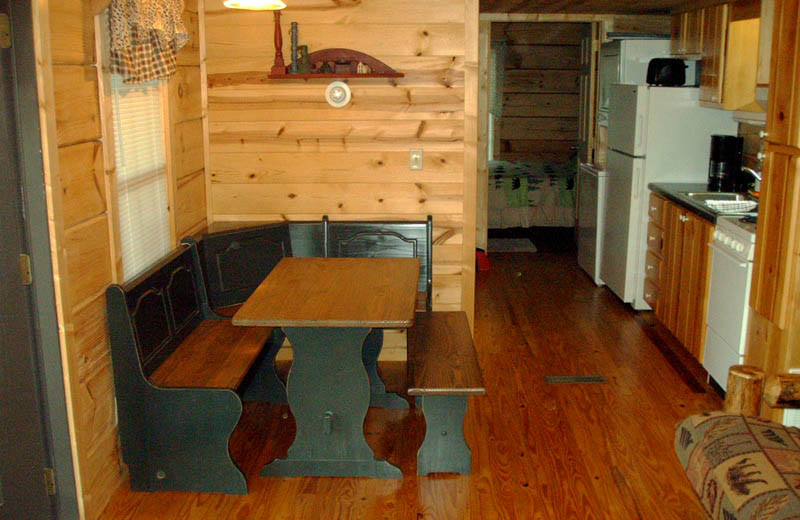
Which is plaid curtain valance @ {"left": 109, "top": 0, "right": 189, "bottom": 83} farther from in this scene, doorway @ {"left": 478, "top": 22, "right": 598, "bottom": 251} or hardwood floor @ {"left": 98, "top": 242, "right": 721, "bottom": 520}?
doorway @ {"left": 478, "top": 22, "right": 598, "bottom": 251}

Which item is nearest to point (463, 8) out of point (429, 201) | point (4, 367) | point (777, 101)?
point (429, 201)

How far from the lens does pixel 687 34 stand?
5.54 meters

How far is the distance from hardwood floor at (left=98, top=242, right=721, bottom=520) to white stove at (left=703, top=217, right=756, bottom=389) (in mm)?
221

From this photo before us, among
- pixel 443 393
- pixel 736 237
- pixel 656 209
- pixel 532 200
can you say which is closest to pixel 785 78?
pixel 736 237

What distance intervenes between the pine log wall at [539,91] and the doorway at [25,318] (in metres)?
7.50

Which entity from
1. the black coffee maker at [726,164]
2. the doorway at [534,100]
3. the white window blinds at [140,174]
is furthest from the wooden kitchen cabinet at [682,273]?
the doorway at [534,100]

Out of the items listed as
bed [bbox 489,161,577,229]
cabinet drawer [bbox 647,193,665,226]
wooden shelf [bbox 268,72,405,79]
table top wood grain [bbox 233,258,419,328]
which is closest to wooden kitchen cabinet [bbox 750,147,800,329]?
table top wood grain [bbox 233,258,419,328]

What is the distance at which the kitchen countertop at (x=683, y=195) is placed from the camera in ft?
14.2

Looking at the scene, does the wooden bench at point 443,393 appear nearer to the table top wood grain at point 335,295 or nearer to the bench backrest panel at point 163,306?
the table top wood grain at point 335,295

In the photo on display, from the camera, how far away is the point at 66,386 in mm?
2746

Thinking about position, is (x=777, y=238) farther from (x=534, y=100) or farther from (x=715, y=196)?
(x=534, y=100)

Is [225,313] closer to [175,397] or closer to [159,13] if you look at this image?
[175,397]

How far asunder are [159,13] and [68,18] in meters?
→ 0.48

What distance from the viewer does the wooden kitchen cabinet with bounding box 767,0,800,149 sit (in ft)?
10.3
